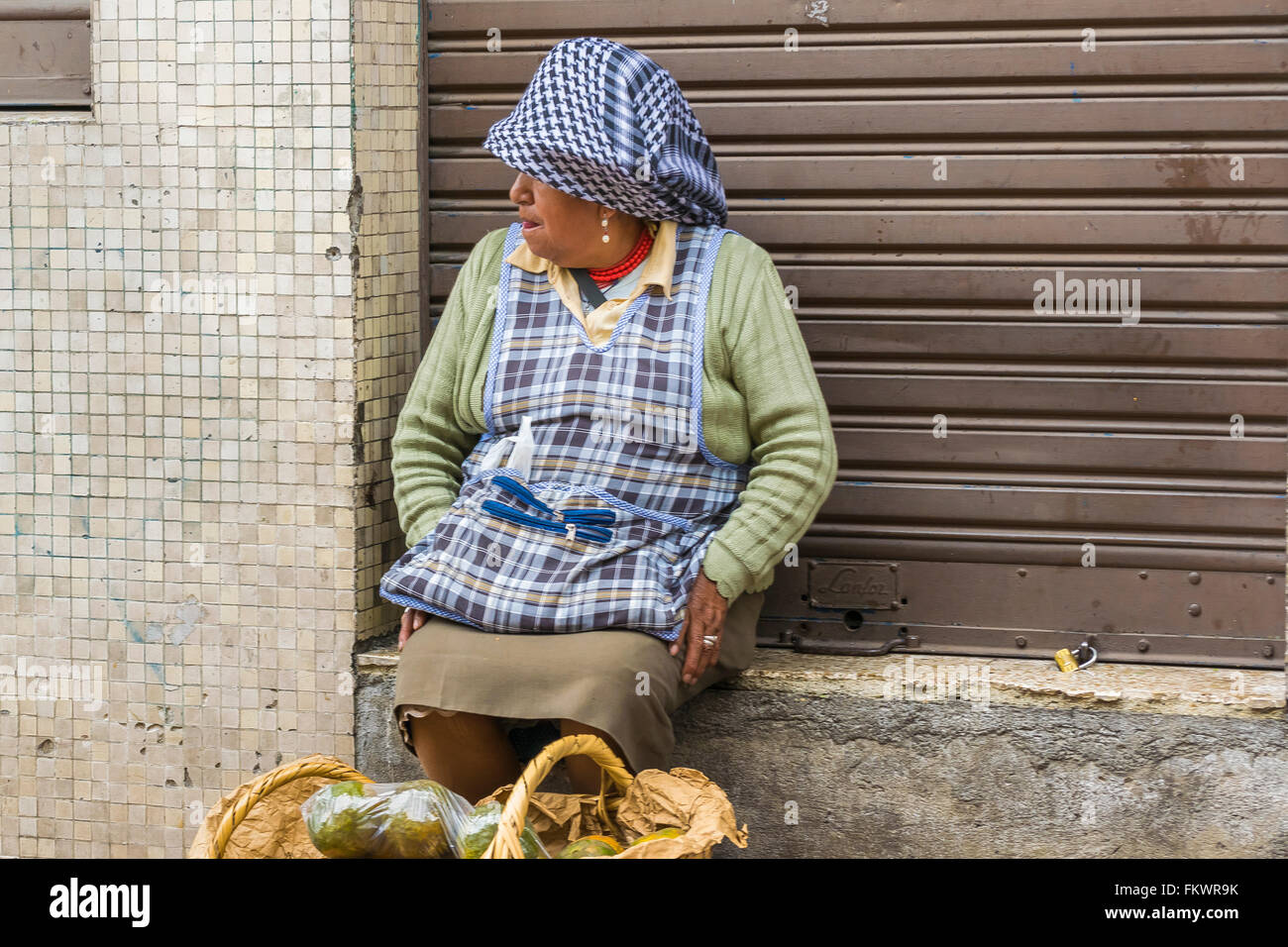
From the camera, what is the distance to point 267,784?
2.83 metres

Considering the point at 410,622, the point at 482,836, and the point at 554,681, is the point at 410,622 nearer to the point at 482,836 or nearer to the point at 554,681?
the point at 554,681

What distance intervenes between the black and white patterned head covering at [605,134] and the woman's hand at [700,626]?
33.9 inches

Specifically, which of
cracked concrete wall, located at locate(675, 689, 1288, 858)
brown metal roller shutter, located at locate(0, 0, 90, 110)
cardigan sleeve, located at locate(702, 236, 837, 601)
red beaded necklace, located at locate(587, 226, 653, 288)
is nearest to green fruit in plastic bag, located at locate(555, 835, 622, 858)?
cardigan sleeve, located at locate(702, 236, 837, 601)

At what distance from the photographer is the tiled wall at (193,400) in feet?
12.1

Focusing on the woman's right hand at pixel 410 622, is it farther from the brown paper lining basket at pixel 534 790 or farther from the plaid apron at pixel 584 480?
the brown paper lining basket at pixel 534 790

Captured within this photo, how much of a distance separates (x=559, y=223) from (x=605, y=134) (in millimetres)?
240

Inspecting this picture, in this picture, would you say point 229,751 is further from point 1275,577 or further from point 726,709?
point 1275,577

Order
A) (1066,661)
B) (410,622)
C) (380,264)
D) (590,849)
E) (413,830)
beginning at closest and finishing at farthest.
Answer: (413,830) < (590,849) < (410,622) < (1066,661) < (380,264)

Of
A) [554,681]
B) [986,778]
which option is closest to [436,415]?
[554,681]

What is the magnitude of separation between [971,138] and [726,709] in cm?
155

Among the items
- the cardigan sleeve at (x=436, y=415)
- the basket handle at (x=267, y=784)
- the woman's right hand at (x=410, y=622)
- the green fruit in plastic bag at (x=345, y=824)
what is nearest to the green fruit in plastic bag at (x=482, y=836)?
the green fruit in plastic bag at (x=345, y=824)

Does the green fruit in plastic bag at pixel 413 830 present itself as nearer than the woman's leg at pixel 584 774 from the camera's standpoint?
Yes

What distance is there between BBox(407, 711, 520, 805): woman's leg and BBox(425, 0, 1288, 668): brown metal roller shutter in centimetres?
90

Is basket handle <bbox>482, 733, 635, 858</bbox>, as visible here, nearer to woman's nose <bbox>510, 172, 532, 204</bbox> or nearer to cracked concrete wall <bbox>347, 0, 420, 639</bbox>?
cracked concrete wall <bbox>347, 0, 420, 639</bbox>
